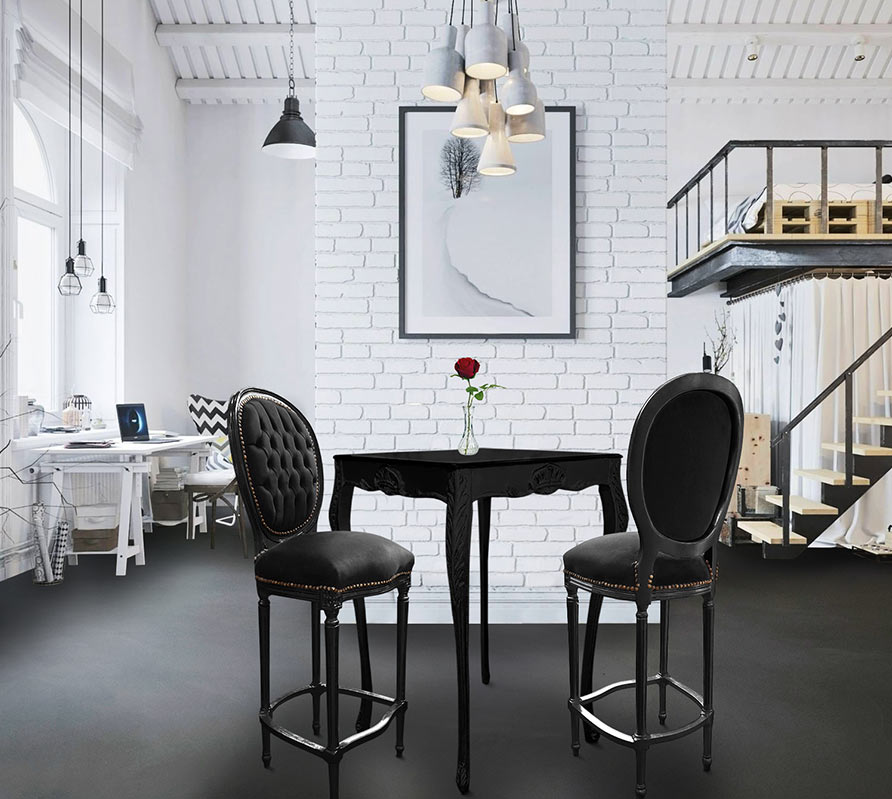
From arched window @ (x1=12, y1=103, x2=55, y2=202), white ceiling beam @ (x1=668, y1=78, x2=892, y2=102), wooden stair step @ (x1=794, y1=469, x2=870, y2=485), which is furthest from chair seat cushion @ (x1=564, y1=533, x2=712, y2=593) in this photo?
white ceiling beam @ (x1=668, y1=78, x2=892, y2=102)

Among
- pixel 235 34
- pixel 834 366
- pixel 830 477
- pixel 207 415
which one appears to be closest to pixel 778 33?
pixel 834 366

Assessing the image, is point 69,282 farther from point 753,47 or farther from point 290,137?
point 753,47

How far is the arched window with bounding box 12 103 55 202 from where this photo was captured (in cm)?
560

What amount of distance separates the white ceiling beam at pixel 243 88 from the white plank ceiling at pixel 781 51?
137 inches

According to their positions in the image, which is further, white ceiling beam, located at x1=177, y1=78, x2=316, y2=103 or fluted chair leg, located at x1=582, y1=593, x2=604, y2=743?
white ceiling beam, located at x1=177, y1=78, x2=316, y2=103

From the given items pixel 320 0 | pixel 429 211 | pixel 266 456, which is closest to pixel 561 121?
pixel 429 211

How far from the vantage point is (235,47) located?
7348 mm

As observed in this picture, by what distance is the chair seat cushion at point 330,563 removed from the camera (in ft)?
7.16

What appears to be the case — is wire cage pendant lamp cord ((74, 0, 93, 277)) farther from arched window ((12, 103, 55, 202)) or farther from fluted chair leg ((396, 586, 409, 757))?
fluted chair leg ((396, 586, 409, 757))

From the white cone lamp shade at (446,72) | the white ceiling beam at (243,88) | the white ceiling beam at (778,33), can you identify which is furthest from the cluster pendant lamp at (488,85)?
the white ceiling beam at (778,33)

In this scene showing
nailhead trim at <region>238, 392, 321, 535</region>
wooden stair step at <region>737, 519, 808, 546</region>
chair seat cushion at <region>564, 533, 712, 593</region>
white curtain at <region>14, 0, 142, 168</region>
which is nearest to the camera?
chair seat cushion at <region>564, 533, 712, 593</region>

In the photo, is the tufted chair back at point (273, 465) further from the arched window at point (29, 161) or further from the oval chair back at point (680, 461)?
the arched window at point (29, 161)

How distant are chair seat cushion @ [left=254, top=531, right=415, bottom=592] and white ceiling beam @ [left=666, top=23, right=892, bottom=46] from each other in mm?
6650

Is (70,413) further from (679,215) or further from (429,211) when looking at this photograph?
(679,215)
